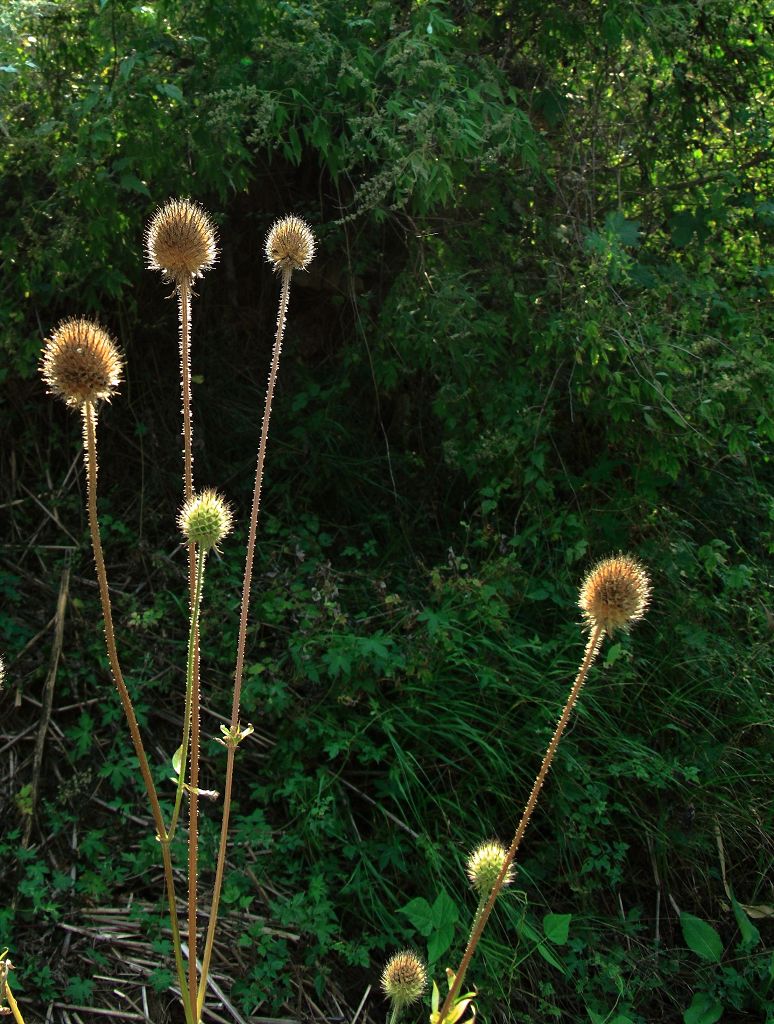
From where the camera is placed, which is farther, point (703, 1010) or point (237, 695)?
point (703, 1010)

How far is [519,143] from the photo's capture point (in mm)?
3412

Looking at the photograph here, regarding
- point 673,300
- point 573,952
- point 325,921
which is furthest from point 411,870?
point 673,300

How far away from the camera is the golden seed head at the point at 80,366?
1373mm

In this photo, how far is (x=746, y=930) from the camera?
290 centimetres

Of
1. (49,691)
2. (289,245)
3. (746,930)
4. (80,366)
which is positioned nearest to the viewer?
(80,366)

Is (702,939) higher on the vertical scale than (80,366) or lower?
lower

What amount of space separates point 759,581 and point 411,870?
1.62 meters

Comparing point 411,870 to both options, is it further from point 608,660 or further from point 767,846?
point 767,846

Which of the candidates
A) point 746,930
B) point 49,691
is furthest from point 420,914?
point 49,691

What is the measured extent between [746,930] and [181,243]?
2441 mm

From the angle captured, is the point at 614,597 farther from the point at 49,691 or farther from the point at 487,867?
the point at 49,691

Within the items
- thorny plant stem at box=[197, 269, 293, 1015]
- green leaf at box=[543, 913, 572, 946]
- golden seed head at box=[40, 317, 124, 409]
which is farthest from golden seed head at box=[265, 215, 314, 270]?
green leaf at box=[543, 913, 572, 946]

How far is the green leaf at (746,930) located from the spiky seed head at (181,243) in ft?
7.81

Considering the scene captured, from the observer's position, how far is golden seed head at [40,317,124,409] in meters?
1.37
